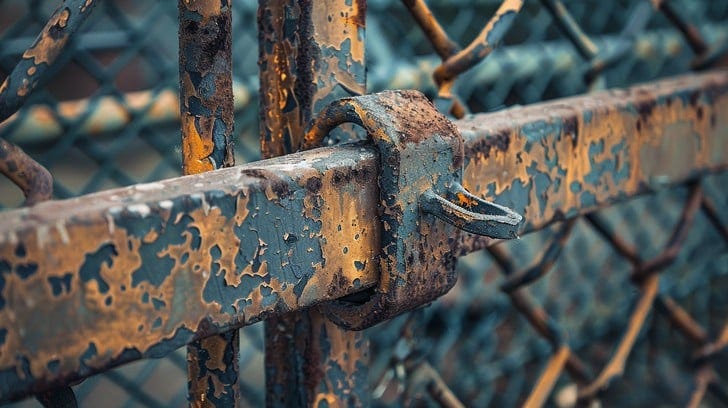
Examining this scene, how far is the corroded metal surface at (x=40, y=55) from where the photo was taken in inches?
21.3

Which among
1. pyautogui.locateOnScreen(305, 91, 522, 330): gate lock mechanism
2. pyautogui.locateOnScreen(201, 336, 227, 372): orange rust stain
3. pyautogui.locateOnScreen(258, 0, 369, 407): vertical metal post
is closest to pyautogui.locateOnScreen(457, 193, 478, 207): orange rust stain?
pyautogui.locateOnScreen(305, 91, 522, 330): gate lock mechanism

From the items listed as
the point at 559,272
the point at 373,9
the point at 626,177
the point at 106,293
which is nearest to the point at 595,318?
the point at 559,272

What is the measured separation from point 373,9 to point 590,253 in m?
1.05

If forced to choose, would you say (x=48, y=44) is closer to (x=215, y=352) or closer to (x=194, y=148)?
(x=194, y=148)

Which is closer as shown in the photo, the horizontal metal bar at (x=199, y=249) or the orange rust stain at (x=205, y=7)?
the horizontal metal bar at (x=199, y=249)

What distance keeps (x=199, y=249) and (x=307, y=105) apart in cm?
21

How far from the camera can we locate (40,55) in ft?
1.80

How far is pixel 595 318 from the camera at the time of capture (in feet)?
7.59

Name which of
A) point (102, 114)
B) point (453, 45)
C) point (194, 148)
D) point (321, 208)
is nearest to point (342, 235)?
point (321, 208)

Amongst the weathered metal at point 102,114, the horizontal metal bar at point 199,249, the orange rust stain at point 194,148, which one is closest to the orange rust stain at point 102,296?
the horizontal metal bar at point 199,249

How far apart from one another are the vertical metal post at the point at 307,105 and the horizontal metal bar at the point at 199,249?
0.09 m

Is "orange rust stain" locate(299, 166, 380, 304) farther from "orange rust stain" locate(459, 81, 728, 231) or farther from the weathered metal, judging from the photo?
the weathered metal

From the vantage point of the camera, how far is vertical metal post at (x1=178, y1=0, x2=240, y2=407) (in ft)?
1.96

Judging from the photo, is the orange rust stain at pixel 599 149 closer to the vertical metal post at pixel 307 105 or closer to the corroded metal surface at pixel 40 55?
the vertical metal post at pixel 307 105
